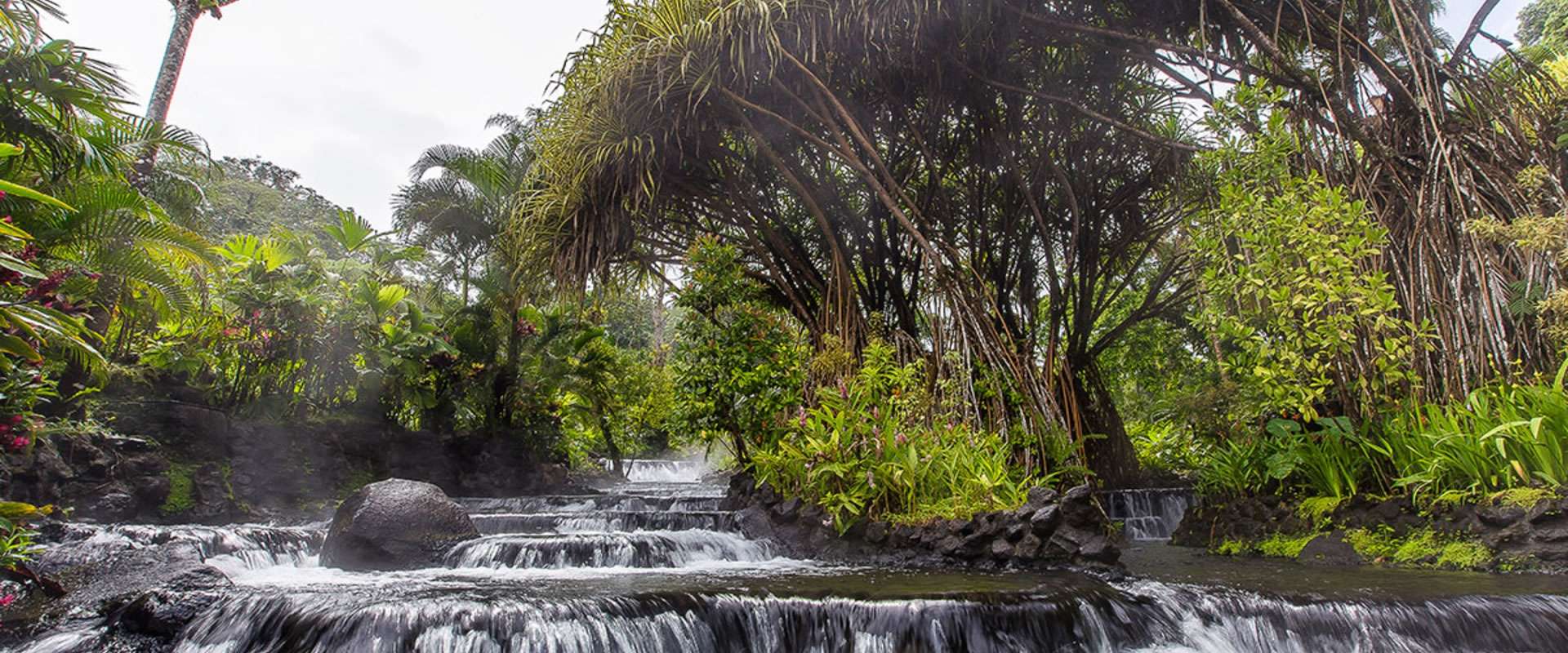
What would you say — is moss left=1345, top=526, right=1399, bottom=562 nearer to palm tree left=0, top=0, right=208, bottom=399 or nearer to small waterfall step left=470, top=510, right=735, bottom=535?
small waterfall step left=470, top=510, right=735, bottom=535

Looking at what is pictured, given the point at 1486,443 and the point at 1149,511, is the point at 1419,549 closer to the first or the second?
the point at 1486,443

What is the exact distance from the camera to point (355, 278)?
11711 mm

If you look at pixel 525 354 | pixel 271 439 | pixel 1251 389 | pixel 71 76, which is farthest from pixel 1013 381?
pixel 271 439

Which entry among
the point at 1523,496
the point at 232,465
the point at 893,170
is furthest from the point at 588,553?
the point at 232,465

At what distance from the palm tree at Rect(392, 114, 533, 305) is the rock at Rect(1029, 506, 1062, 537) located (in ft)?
28.1

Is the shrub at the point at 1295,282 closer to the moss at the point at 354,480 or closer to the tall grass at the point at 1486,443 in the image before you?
the tall grass at the point at 1486,443

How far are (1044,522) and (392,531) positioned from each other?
443 cm

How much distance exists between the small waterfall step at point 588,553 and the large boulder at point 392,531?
0.73 ft

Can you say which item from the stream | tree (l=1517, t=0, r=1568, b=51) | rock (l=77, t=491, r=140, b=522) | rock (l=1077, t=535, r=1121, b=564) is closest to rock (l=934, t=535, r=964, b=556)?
the stream

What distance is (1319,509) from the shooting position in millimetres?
5367

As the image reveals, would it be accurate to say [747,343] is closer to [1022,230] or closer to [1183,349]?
[1022,230]

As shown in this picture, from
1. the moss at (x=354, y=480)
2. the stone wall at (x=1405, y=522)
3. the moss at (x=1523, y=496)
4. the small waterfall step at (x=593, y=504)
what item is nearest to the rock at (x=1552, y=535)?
the stone wall at (x=1405, y=522)

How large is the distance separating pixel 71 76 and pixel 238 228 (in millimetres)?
22766

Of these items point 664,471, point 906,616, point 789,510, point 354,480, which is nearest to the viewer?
point 906,616
